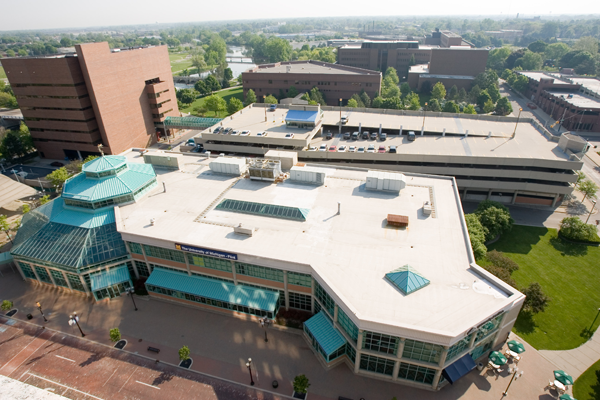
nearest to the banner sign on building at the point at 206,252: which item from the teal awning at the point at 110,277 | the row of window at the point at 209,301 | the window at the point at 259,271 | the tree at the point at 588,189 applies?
the window at the point at 259,271

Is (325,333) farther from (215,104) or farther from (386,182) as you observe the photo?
(215,104)

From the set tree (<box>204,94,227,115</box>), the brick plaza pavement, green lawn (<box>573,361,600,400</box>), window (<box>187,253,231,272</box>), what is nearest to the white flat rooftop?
window (<box>187,253,231,272</box>)

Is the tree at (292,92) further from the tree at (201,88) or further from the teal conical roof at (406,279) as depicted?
Result: the teal conical roof at (406,279)

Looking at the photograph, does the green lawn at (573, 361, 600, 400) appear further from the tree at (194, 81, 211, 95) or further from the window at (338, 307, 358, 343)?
the tree at (194, 81, 211, 95)

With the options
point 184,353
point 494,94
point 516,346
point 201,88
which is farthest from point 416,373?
point 201,88

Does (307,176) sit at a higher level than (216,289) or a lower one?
higher

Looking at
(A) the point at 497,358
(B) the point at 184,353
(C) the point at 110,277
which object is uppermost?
(C) the point at 110,277
